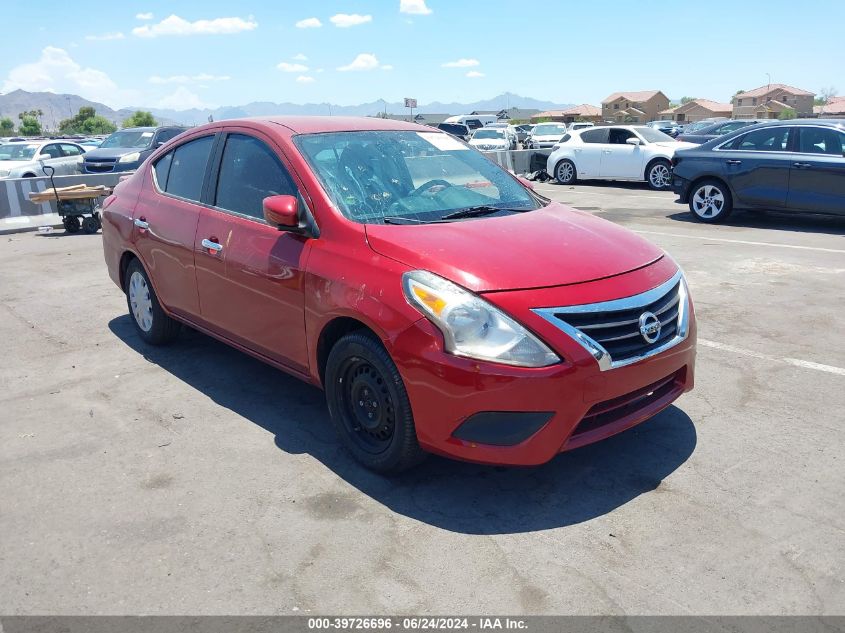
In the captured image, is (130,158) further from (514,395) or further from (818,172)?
(514,395)

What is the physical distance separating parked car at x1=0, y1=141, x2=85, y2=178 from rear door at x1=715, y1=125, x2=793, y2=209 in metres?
16.0

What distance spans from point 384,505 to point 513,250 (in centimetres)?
138

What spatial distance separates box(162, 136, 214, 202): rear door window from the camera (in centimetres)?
489

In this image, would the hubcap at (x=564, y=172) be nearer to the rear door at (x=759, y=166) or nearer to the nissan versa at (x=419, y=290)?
the rear door at (x=759, y=166)

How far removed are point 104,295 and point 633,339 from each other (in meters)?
6.11

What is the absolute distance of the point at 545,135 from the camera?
2959 cm

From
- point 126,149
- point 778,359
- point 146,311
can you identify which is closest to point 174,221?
point 146,311

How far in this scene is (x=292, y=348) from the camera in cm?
401

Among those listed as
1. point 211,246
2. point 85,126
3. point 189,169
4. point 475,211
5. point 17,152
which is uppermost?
point 85,126

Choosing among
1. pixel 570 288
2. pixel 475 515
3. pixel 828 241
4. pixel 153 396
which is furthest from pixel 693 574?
pixel 828 241

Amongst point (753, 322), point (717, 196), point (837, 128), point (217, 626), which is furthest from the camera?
point (717, 196)

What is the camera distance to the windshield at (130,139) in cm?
1814

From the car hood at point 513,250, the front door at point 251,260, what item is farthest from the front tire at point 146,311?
the car hood at point 513,250

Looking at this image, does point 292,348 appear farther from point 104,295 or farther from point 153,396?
point 104,295
